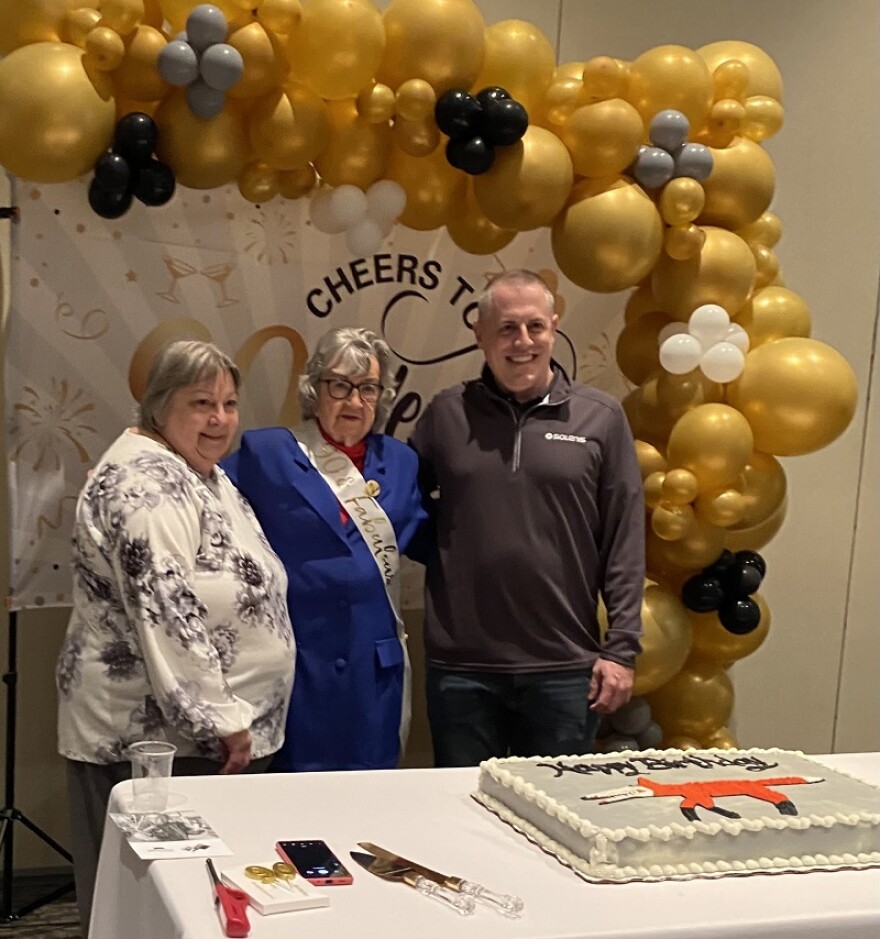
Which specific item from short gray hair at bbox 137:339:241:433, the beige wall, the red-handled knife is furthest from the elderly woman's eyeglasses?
the beige wall

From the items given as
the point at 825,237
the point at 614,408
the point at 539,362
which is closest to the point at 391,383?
the point at 539,362

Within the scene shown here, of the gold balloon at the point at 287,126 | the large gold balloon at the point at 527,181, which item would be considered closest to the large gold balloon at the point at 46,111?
the gold balloon at the point at 287,126

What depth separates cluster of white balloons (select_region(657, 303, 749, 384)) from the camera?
322cm

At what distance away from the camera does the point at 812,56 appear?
14.2 feet

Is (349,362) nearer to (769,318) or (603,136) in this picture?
(603,136)

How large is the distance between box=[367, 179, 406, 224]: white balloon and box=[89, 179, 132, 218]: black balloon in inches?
22.7

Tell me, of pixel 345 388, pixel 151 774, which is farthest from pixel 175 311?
pixel 151 774

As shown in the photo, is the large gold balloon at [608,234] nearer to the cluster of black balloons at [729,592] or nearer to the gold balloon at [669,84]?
the gold balloon at [669,84]

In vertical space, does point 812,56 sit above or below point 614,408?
above

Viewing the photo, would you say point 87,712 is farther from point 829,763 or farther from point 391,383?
point 829,763

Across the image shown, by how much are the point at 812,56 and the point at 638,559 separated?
2.23 metres

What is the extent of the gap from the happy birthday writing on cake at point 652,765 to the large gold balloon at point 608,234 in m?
1.45

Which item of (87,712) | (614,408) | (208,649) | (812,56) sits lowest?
A: (87,712)

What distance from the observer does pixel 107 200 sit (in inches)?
113
